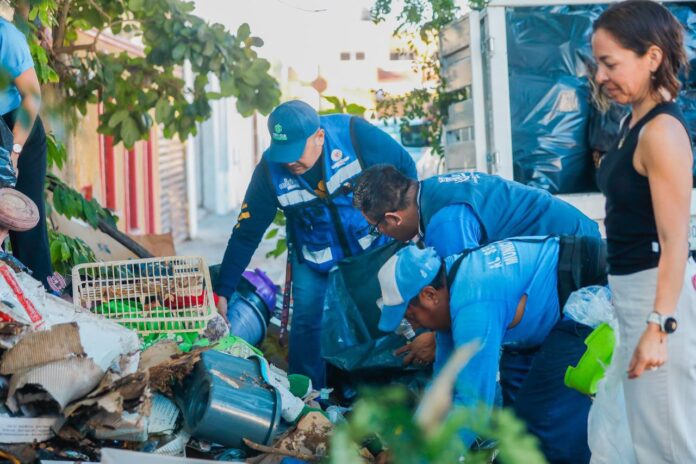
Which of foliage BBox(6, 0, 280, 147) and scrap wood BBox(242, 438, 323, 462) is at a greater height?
foliage BBox(6, 0, 280, 147)

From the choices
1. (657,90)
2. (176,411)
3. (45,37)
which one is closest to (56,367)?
(176,411)

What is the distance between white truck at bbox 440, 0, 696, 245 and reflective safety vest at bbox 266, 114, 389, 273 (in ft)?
4.45

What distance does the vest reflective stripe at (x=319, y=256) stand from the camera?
495 centimetres

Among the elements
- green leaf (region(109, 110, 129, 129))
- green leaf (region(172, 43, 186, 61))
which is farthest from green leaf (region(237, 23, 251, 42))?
green leaf (region(109, 110, 129, 129))

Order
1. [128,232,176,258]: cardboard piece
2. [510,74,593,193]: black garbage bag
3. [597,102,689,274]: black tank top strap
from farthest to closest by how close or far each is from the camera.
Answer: [128,232,176,258]: cardboard piece, [510,74,593,193]: black garbage bag, [597,102,689,274]: black tank top strap

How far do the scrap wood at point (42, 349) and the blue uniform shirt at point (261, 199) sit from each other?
153cm

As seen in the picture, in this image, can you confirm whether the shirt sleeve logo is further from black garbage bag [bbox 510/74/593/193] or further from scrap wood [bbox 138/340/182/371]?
black garbage bag [bbox 510/74/593/193]

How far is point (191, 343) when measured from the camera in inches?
164

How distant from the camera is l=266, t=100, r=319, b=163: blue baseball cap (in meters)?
4.52

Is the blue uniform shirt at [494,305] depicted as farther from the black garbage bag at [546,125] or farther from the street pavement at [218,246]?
the street pavement at [218,246]

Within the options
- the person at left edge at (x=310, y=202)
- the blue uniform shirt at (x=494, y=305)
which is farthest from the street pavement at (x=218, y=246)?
the blue uniform shirt at (x=494, y=305)

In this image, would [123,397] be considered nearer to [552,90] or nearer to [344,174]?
[344,174]

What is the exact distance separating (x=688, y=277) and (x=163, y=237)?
4603mm

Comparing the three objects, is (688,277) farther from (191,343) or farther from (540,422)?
(191,343)
